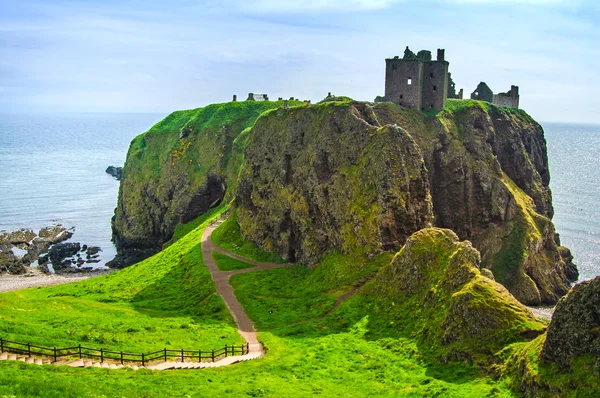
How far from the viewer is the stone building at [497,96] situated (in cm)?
11344

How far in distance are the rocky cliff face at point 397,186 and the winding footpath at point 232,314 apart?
5238mm

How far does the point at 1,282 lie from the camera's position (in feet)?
314

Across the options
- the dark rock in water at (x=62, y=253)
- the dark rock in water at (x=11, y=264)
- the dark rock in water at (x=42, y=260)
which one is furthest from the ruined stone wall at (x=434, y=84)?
the dark rock in water at (x=42, y=260)

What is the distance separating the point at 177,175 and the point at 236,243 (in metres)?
41.6

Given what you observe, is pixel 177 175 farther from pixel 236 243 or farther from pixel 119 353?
pixel 119 353

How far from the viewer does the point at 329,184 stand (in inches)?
2795

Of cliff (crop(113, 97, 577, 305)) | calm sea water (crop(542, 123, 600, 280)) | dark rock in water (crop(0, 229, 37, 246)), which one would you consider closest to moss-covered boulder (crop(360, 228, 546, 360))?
cliff (crop(113, 97, 577, 305))

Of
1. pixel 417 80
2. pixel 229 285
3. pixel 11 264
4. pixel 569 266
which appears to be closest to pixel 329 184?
pixel 229 285

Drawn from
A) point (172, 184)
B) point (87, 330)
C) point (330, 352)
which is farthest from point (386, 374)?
point (172, 184)

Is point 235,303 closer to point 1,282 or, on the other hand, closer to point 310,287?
point 310,287

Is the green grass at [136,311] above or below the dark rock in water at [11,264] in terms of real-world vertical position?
above

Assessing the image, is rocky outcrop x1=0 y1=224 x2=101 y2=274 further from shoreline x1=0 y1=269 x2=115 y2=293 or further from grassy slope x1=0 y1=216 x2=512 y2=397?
grassy slope x1=0 y1=216 x2=512 y2=397

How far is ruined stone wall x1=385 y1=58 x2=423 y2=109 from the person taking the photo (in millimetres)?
91500

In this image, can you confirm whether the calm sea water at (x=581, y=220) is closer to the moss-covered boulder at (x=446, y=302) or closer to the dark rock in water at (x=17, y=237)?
the moss-covered boulder at (x=446, y=302)
